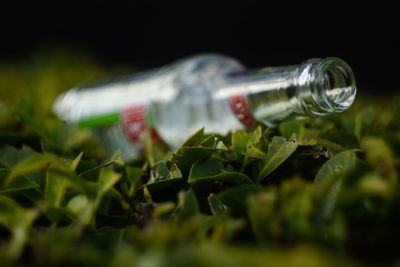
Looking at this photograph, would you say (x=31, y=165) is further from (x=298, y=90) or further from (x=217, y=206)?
(x=298, y=90)

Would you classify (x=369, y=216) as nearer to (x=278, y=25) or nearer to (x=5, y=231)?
(x=5, y=231)

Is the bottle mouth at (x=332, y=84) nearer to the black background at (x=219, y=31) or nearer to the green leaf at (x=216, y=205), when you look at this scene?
the green leaf at (x=216, y=205)

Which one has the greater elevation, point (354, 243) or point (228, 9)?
point (228, 9)

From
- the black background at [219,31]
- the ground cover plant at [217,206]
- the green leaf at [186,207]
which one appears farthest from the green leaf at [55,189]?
the black background at [219,31]

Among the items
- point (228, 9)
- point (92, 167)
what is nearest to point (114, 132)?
point (92, 167)

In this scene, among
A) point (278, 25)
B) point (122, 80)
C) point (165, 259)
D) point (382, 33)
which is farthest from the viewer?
point (278, 25)

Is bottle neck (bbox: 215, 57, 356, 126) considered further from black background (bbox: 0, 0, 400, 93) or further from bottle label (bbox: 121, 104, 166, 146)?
black background (bbox: 0, 0, 400, 93)

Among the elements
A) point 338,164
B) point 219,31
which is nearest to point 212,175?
point 338,164
